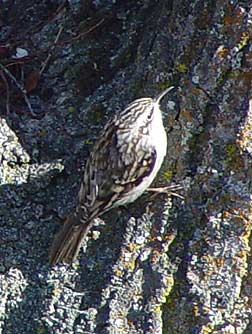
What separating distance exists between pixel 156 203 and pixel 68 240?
0.29 metres

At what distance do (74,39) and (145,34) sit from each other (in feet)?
0.93

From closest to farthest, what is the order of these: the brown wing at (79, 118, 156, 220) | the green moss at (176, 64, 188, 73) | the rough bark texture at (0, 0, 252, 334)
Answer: the rough bark texture at (0, 0, 252, 334) → the green moss at (176, 64, 188, 73) → the brown wing at (79, 118, 156, 220)

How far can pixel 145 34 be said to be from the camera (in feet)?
11.1

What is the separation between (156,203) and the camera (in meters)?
3.17

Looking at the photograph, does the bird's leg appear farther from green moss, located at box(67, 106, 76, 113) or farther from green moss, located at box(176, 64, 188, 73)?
green moss, located at box(67, 106, 76, 113)

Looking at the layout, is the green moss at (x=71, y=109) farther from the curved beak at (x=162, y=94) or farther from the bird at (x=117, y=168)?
the curved beak at (x=162, y=94)

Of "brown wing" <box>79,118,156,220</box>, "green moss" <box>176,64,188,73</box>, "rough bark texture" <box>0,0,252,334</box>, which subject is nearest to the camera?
"rough bark texture" <box>0,0,252,334</box>

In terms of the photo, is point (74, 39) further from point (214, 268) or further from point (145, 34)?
point (214, 268)

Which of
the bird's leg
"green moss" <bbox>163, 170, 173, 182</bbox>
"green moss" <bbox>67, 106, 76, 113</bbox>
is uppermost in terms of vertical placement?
"green moss" <bbox>67, 106, 76, 113</bbox>

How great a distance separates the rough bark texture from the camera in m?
3.03

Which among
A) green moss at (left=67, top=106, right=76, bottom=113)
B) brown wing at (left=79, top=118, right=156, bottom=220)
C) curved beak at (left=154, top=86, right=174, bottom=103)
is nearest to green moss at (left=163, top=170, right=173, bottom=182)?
brown wing at (left=79, top=118, right=156, bottom=220)

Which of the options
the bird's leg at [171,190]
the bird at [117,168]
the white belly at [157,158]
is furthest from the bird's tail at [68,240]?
the bird's leg at [171,190]

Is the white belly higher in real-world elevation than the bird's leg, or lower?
higher

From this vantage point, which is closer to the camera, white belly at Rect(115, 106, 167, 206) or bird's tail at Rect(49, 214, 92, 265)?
bird's tail at Rect(49, 214, 92, 265)
